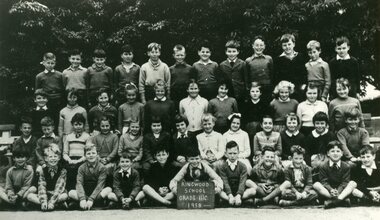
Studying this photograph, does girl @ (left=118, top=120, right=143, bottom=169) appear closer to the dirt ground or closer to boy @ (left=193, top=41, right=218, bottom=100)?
the dirt ground

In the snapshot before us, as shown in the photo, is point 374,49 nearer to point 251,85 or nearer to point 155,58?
point 251,85

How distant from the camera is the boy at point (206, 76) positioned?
5727 millimetres

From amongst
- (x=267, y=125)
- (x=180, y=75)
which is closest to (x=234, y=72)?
(x=180, y=75)

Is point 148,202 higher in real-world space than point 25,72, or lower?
lower

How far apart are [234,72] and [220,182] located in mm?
1460

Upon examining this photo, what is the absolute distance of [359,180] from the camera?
483 centimetres

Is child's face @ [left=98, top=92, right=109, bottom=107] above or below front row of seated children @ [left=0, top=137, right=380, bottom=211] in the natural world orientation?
above

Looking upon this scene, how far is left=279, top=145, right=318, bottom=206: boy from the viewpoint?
15.6 feet

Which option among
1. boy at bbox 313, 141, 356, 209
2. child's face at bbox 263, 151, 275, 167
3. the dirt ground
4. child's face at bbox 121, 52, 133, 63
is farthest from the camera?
child's face at bbox 121, 52, 133, 63

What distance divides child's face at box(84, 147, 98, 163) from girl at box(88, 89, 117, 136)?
447mm

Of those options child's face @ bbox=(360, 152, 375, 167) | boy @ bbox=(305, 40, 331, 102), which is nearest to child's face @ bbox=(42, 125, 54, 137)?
boy @ bbox=(305, 40, 331, 102)

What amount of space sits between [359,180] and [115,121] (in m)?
2.68

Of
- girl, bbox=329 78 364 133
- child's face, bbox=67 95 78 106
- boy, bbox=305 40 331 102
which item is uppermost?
boy, bbox=305 40 331 102

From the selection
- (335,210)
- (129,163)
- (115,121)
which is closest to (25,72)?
(115,121)
